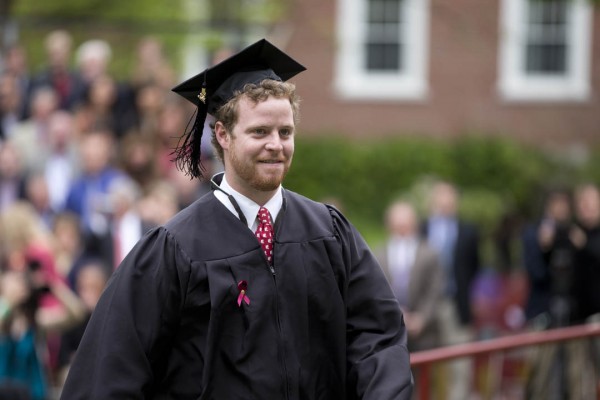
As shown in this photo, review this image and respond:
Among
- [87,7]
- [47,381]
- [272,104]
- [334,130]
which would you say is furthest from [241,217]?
[334,130]

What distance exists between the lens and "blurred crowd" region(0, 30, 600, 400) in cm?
826

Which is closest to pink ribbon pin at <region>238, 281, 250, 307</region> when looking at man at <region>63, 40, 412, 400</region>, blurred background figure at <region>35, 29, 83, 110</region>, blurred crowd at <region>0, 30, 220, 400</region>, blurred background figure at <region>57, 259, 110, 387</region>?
man at <region>63, 40, 412, 400</region>

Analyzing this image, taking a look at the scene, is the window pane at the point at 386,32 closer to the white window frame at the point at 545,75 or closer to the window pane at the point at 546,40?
the white window frame at the point at 545,75

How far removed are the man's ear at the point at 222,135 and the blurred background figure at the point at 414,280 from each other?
5671 mm

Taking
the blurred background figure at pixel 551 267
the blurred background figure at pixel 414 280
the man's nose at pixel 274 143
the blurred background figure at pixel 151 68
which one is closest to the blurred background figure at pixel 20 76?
the blurred background figure at pixel 151 68

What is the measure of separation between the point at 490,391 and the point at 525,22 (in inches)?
651

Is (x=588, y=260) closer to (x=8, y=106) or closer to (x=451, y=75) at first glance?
(x=8, y=106)

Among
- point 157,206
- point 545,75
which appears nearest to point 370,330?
point 157,206

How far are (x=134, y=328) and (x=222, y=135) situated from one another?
2.35ft

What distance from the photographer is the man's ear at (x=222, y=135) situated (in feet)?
13.4

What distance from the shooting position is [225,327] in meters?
3.93

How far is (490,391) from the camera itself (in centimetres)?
696

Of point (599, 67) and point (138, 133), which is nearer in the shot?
point (138, 133)

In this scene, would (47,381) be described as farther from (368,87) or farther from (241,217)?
(368,87)
